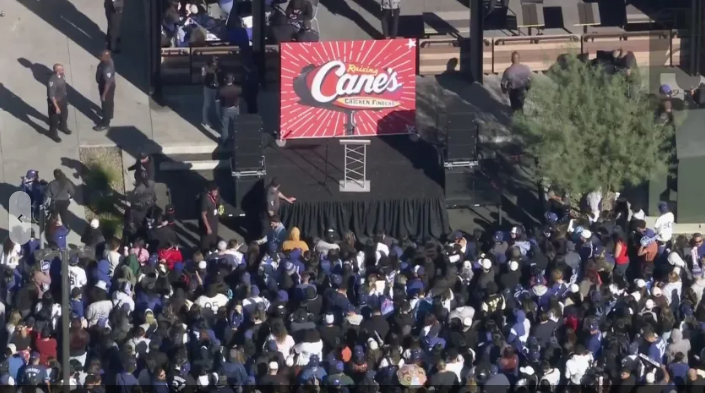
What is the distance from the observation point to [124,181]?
A: 2983cm

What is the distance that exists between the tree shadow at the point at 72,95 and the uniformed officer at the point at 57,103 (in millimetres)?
513

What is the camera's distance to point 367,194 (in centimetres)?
2898

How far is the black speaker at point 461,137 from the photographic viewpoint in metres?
29.0

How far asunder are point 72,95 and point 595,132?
8.81 metres

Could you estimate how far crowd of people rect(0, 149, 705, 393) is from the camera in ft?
78.8

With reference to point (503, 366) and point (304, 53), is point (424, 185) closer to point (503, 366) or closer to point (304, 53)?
point (304, 53)

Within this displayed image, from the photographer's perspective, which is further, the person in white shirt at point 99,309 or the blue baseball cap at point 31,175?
the blue baseball cap at point 31,175

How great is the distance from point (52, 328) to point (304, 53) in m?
6.68

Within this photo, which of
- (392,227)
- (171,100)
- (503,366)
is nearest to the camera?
(503,366)

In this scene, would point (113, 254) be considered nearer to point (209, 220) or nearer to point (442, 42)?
point (209, 220)

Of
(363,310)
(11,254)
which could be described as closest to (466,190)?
(363,310)

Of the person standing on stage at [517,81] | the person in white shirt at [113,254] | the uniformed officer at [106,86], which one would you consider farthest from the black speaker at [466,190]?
the uniformed officer at [106,86]

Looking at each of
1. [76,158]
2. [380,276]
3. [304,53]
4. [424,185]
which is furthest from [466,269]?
[76,158]

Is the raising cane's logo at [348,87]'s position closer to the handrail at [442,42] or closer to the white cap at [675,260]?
the handrail at [442,42]
